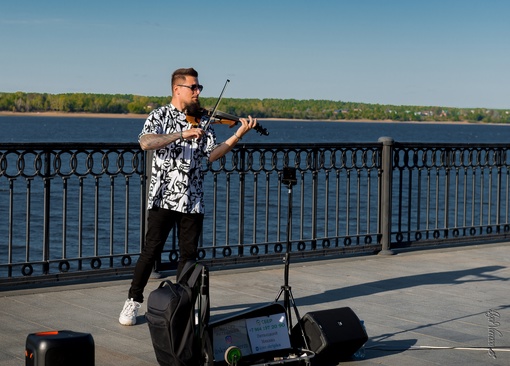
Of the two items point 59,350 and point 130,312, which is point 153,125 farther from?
point 59,350

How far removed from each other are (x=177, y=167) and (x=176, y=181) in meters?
0.11

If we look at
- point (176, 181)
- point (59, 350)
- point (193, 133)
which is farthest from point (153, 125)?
point (59, 350)

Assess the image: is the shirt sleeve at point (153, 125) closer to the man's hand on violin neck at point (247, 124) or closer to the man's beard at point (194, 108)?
the man's beard at point (194, 108)

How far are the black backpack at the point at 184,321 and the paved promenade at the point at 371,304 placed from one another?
663mm

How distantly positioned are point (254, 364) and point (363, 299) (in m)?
2.96

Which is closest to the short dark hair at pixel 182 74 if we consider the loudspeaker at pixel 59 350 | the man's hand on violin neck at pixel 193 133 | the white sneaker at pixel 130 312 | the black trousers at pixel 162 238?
the man's hand on violin neck at pixel 193 133

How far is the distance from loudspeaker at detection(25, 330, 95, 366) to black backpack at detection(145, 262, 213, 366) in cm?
87

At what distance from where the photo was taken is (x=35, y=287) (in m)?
9.28

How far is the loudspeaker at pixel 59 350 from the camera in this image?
506 centimetres

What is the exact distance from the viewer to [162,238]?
304 inches

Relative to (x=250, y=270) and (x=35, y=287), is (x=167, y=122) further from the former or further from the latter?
(x=250, y=270)

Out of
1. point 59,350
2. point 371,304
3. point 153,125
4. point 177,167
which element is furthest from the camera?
point 371,304

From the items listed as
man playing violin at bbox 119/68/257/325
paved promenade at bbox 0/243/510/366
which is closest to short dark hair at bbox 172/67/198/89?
man playing violin at bbox 119/68/257/325

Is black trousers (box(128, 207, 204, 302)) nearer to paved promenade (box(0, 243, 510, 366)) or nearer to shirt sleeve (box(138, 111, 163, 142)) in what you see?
paved promenade (box(0, 243, 510, 366))
